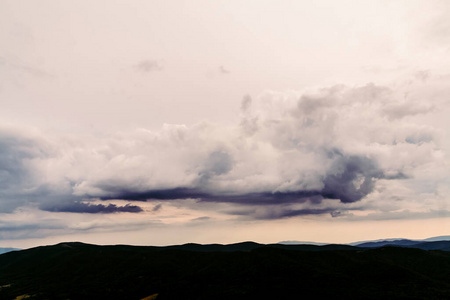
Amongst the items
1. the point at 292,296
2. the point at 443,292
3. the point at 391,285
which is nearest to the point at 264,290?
the point at 292,296

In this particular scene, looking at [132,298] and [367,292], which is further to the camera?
[132,298]

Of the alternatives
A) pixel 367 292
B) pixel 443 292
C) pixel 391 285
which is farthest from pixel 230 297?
pixel 443 292

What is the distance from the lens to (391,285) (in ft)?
634

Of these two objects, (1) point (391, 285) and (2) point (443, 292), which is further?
(1) point (391, 285)

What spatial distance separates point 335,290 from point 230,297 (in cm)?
5595

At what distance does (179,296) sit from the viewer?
637 ft

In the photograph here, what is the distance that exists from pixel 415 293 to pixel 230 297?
94377 mm

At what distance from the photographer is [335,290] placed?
181375 mm

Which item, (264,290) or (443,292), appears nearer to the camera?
(443,292)

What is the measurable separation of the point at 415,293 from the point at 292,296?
61905 mm

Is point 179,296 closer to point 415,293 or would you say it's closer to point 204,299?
point 204,299

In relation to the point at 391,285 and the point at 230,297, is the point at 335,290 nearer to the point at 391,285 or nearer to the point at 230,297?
the point at 391,285

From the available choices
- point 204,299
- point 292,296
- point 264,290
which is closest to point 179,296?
point 204,299

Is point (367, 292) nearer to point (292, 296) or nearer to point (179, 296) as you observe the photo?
point (292, 296)
